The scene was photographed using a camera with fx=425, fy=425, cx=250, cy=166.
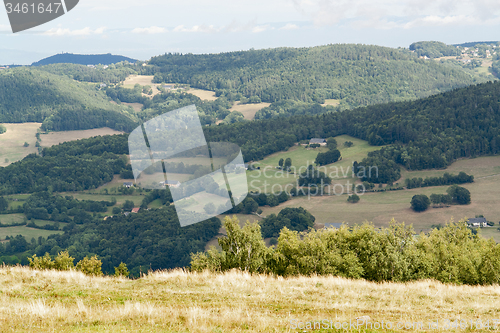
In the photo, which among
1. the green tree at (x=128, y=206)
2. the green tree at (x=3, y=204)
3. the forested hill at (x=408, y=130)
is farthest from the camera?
the forested hill at (x=408, y=130)

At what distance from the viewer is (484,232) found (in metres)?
85.2

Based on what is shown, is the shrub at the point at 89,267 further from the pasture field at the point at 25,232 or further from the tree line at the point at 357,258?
the pasture field at the point at 25,232

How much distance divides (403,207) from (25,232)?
298ft

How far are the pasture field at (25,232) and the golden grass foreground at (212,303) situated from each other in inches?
3411

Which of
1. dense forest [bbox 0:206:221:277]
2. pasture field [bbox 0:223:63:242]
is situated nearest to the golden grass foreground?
dense forest [bbox 0:206:221:277]

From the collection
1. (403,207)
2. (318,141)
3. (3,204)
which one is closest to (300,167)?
(318,141)

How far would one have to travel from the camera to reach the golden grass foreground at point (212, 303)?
14.7 m

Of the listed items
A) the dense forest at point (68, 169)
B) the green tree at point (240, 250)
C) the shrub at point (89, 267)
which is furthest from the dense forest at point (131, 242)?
the green tree at point (240, 250)

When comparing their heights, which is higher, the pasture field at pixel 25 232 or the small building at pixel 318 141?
the small building at pixel 318 141

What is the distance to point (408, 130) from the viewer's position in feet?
484

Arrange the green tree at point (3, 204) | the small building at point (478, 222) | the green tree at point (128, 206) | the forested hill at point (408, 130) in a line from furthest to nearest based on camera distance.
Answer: the forested hill at point (408, 130), the green tree at point (3, 204), the green tree at point (128, 206), the small building at point (478, 222)

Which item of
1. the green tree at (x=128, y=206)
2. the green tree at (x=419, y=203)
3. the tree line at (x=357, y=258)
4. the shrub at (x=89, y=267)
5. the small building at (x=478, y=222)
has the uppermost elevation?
the tree line at (x=357, y=258)

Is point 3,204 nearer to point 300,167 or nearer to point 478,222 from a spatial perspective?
point 300,167

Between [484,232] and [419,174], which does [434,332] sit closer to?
[484,232]
